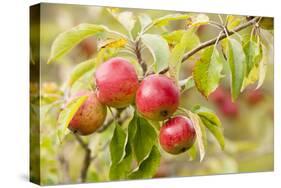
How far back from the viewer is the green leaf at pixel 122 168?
249 cm

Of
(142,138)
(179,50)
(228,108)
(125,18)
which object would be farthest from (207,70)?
(228,108)

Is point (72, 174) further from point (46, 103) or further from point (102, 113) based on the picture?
point (102, 113)

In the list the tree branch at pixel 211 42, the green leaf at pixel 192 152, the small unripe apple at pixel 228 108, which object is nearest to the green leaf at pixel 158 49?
the tree branch at pixel 211 42

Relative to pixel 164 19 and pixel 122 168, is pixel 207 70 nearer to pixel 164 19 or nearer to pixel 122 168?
pixel 164 19

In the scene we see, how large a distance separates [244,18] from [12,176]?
110 cm

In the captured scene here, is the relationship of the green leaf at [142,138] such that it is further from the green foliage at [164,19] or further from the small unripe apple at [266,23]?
the small unripe apple at [266,23]

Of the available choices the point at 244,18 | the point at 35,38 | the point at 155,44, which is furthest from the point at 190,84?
the point at 35,38

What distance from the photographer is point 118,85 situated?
2334 mm

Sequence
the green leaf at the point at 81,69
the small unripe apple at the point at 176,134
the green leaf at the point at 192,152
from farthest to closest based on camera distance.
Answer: the green leaf at the point at 192,152
the green leaf at the point at 81,69
the small unripe apple at the point at 176,134

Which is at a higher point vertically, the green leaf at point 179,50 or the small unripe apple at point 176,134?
the green leaf at point 179,50

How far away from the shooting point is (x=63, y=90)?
9.07ft

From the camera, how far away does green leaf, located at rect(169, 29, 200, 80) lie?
2.48m

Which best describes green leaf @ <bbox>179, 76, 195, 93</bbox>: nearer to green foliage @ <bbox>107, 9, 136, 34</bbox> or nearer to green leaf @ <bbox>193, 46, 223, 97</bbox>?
green leaf @ <bbox>193, 46, 223, 97</bbox>

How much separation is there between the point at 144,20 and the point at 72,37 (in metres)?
0.32
